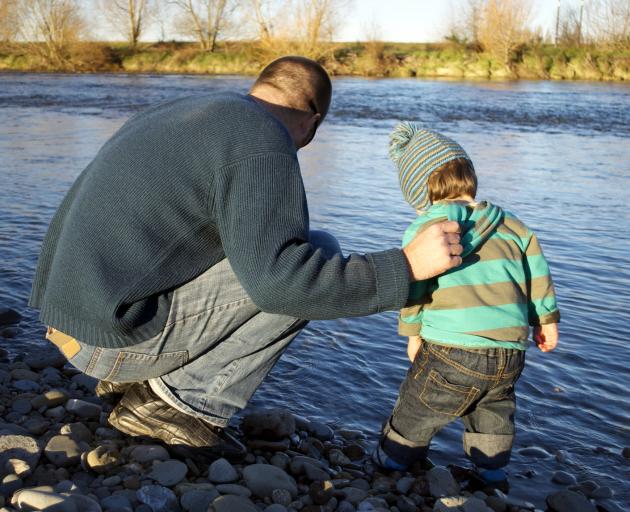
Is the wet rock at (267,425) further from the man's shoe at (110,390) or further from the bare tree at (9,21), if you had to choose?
the bare tree at (9,21)

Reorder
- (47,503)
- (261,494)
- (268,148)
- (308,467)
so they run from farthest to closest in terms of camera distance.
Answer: (308,467) → (261,494) → (268,148) → (47,503)

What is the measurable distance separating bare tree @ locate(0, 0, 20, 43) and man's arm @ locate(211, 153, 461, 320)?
153ft

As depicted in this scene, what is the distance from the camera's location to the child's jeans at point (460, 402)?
105 inches

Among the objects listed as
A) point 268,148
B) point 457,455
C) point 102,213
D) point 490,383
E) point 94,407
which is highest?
point 268,148

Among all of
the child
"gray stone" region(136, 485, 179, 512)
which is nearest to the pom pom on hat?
the child

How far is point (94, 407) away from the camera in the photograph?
3.03 m

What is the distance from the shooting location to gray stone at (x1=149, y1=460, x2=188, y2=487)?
2.47 m

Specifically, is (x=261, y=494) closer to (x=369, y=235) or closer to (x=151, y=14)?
(x=369, y=235)

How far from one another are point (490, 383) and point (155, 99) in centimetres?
1920

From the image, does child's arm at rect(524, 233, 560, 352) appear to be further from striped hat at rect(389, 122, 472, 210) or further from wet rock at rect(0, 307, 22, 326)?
wet rock at rect(0, 307, 22, 326)

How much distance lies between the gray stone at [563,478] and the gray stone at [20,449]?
1.83 m

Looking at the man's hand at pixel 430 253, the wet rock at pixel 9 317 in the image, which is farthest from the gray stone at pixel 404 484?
the wet rock at pixel 9 317

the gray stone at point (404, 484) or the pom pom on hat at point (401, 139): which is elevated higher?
the pom pom on hat at point (401, 139)

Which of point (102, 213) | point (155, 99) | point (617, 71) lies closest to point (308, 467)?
point (102, 213)
